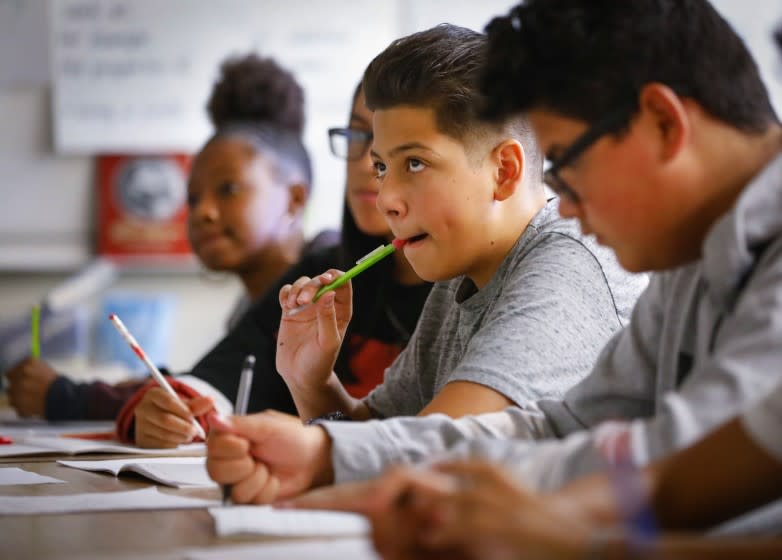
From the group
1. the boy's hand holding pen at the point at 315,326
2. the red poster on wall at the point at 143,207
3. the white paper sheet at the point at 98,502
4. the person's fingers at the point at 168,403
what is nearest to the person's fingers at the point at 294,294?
the boy's hand holding pen at the point at 315,326

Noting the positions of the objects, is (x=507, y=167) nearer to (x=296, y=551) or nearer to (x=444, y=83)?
(x=444, y=83)

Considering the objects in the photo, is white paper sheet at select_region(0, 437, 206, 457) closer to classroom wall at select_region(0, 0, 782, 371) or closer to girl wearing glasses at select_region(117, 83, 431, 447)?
girl wearing glasses at select_region(117, 83, 431, 447)

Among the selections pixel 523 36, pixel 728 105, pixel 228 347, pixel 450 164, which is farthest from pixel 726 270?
pixel 228 347

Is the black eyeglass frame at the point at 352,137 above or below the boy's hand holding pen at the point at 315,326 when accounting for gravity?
above

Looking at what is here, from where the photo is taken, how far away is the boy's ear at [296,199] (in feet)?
7.79

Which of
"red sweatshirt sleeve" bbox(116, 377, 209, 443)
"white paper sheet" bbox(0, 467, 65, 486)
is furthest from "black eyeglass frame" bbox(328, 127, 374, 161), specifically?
"white paper sheet" bbox(0, 467, 65, 486)

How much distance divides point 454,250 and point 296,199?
127 cm

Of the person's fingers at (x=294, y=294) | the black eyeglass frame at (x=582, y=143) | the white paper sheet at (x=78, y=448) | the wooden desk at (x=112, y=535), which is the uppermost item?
the black eyeglass frame at (x=582, y=143)

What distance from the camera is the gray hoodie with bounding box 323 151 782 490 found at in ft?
1.98

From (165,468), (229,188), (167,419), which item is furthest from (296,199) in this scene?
(165,468)

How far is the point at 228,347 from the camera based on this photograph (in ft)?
5.56

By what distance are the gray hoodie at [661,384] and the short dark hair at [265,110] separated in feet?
5.21

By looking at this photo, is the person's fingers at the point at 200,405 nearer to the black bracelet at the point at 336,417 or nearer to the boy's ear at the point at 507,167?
the black bracelet at the point at 336,417

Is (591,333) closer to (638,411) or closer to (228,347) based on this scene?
(638,411)
